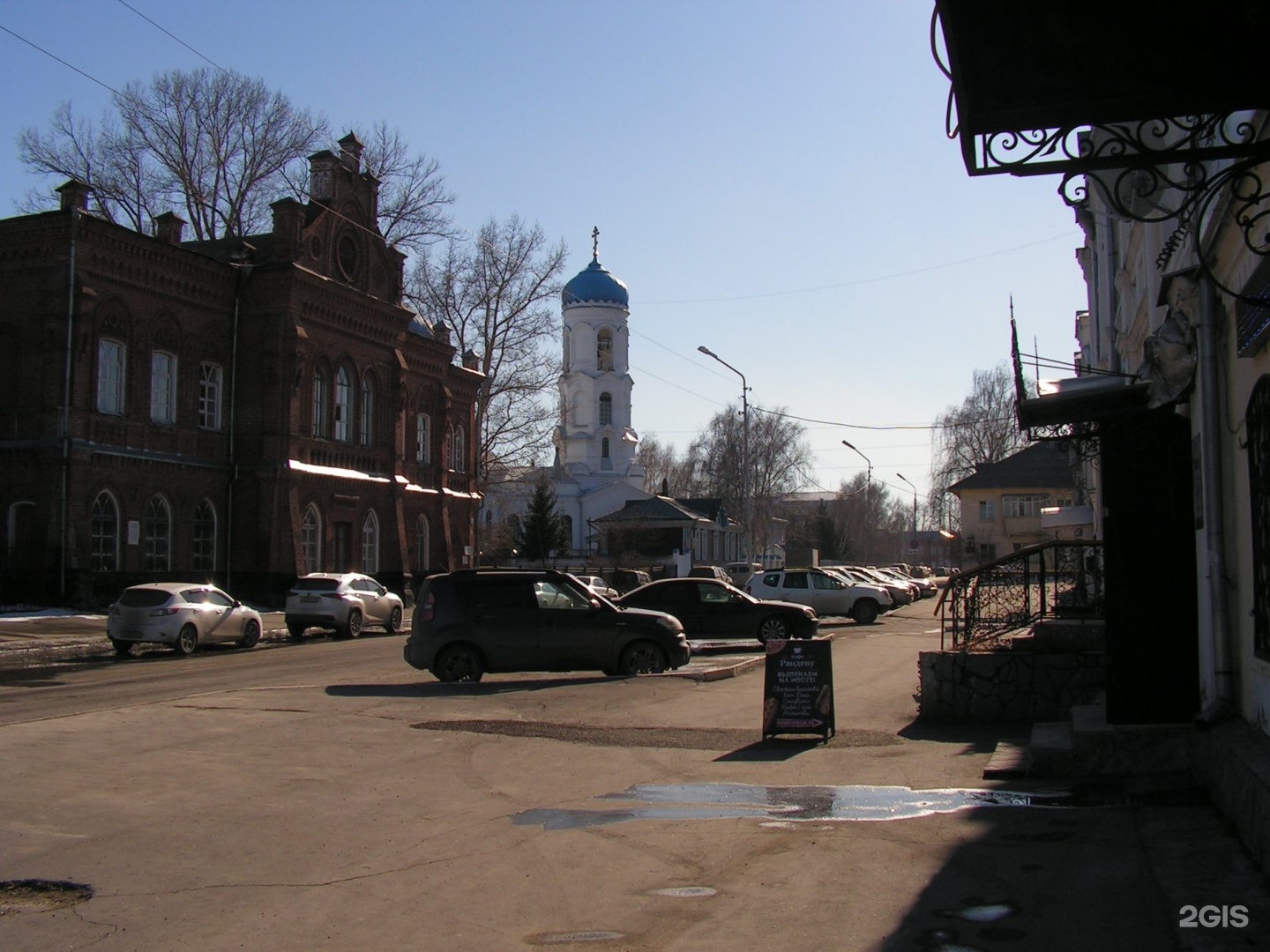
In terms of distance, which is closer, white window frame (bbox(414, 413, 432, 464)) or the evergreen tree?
white window frame (bbox(414, 413, 432, 464))

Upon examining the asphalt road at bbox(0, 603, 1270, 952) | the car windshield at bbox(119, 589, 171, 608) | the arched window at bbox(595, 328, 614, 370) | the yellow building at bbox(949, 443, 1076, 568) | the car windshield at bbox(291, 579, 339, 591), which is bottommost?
the asphalt road at bbox(0, 603, 1270, 952)

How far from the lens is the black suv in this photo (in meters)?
17.0

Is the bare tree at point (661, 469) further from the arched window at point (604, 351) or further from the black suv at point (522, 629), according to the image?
the black suv at point (522, 629)

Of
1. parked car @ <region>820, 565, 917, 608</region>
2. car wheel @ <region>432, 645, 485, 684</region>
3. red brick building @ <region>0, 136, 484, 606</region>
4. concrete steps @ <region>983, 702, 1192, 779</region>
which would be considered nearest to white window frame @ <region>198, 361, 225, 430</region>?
red brick building @ <region>0, 136, 484, 606</region>

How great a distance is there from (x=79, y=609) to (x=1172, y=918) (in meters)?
29.9

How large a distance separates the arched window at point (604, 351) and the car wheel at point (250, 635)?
51335 mm

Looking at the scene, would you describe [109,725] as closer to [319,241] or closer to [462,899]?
[462,899]

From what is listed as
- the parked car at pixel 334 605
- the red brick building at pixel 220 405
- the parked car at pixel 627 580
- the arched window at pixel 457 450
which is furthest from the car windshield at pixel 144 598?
the parked car at pixel 627 580

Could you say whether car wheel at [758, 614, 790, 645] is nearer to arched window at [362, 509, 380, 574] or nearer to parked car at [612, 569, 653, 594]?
arched window at [362, 509, 380, 574]

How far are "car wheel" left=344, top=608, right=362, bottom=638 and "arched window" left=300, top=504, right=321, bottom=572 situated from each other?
795 centimetres

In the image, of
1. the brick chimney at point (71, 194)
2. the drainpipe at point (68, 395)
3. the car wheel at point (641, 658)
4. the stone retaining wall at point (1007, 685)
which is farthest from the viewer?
the brick chimney at point (71, 194)

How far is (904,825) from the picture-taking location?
7.77m

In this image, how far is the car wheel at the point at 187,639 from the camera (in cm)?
2477

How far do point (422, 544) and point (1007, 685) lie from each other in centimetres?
3672
